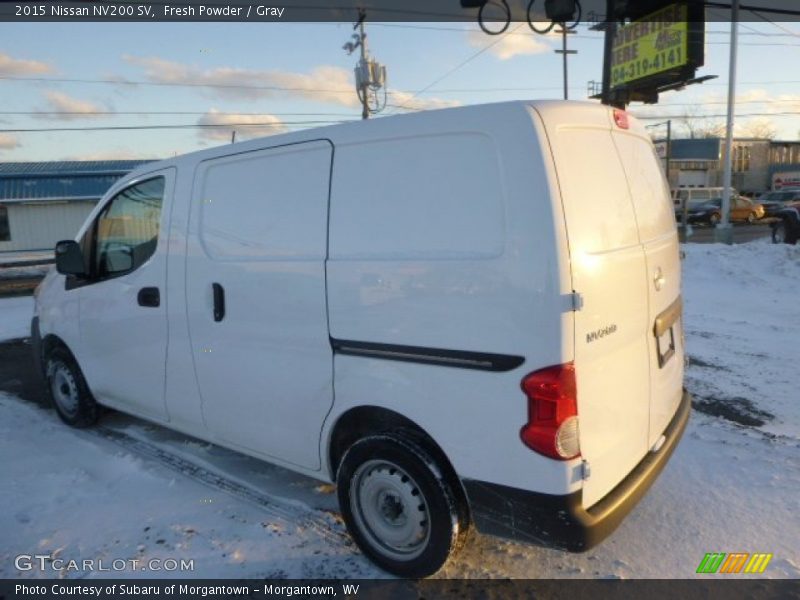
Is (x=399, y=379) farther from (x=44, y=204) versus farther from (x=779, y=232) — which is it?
(x=44, y=204)

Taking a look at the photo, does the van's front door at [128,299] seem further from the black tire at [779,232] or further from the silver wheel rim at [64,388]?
the black tire at [779,232]

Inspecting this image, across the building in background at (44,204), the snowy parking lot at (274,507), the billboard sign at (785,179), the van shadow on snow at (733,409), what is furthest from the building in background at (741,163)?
the snowy parking lot at (274,507)

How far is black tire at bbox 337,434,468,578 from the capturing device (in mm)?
2623

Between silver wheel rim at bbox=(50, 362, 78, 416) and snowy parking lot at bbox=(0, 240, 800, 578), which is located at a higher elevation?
silver wheel rim at bbox=(50, 362, 78, 416)

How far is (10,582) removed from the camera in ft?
9.42

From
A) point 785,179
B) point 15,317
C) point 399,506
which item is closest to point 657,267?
point 399,506

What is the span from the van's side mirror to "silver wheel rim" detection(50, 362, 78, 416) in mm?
1015

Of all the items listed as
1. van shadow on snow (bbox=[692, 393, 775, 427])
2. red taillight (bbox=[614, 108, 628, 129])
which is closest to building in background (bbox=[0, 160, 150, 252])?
van shadow on snow (bbox=[692, 393, 775, 427])

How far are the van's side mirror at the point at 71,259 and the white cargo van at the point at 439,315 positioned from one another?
86cm

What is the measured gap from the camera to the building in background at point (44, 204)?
1356 inches

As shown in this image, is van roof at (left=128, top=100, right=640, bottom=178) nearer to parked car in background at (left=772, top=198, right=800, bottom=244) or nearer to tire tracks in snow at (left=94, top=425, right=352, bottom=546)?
tire tracks in snow at (left=94, top=425, right=352, bottom=546)

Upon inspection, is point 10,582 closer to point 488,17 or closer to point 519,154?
point 519,154

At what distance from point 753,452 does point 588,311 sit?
2.62m

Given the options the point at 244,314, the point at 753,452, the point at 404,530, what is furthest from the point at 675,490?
the point at 244,314
